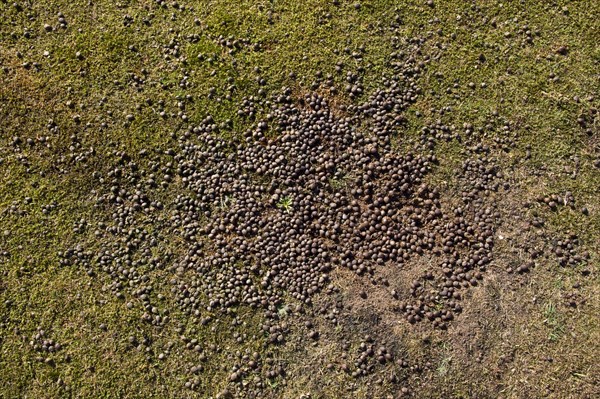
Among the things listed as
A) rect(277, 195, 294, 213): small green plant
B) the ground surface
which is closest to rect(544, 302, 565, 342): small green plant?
the ground surface

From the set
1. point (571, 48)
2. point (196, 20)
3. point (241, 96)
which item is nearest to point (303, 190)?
point (241, 96)

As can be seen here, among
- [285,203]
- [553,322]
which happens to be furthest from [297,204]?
[553,322]

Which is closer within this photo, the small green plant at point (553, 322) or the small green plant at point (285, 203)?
the small green plant at point (553, 322)

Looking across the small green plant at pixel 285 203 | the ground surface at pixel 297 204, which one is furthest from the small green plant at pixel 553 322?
the small green plant at pixel 285 203

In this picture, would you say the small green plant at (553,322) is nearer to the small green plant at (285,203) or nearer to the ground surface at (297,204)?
the ground surface at (297,204)

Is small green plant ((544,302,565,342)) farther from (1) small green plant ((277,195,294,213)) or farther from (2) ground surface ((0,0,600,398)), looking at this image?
(1) small green plant ((277,195,294,213))

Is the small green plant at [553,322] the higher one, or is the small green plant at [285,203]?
the small green plant at [285,203]

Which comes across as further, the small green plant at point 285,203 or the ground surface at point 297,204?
the small green plant at point 285,203
